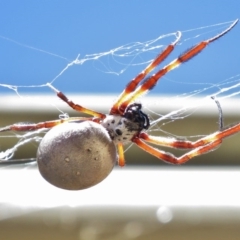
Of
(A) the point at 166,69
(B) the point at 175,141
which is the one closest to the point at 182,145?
(B) the point at 175,141

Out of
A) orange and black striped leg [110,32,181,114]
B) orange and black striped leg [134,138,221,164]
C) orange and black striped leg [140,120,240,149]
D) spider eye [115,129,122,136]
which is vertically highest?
orange and black striped leg [110,32,181,114]

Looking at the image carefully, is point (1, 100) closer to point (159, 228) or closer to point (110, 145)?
point (159, 228)

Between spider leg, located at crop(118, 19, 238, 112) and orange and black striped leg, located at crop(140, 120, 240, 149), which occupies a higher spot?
spider leg, located at crop(118, 19, 238, 112)

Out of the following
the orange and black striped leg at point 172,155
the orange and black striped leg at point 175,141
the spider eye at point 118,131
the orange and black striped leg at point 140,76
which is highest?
the orange and black striped leg at point 140,76

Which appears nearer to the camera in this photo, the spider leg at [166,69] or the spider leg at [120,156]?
the spider leg at [166,69]

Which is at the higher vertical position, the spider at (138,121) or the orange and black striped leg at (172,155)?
the spider at (138,121)

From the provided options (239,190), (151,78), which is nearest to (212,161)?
(239,190)

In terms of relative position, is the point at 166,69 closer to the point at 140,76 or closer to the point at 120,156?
the point at 140,76
